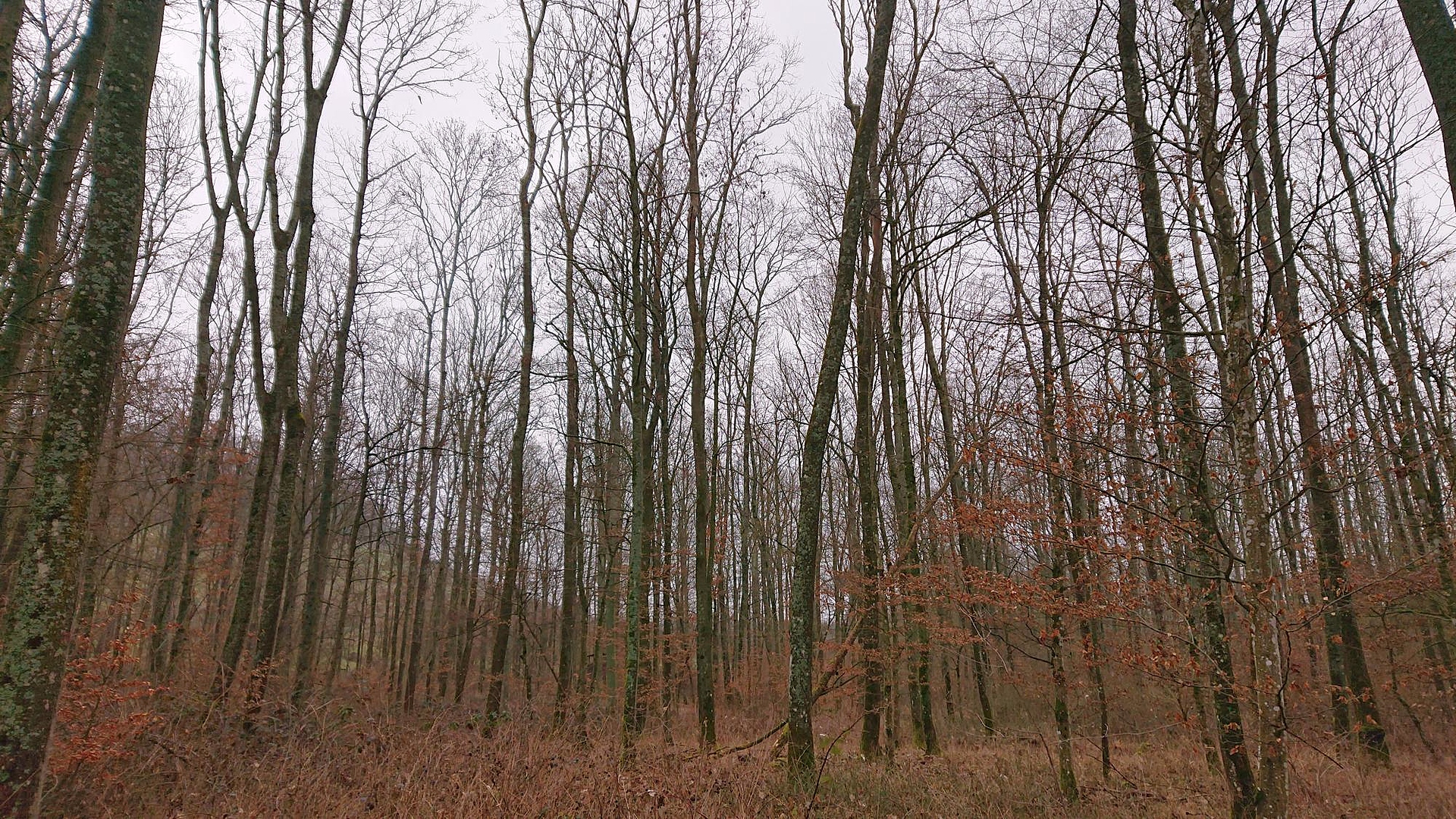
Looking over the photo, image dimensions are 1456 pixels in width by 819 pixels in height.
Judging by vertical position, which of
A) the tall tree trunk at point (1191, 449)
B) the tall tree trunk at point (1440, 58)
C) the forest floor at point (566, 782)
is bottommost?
the forest floor at point (566, 782)

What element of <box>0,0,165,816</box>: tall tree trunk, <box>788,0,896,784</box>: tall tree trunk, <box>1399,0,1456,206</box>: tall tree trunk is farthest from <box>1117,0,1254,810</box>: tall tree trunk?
<box>0,0,165,816</box>: tall tree trunk

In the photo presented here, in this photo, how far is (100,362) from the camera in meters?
4.18

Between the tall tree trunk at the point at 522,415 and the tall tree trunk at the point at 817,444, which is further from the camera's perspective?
the tall tree trunk at the point at 522,415

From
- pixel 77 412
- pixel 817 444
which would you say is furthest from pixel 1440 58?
pixel 77 412

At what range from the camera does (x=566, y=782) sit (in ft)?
17.3

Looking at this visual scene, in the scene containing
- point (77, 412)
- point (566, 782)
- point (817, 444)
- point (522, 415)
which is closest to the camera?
point (77, 412)

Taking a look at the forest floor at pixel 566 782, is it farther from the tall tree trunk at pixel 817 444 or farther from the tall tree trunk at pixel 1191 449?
the tall tree trunk at pixel 1191 449

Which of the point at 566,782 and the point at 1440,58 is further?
the point at 566,782

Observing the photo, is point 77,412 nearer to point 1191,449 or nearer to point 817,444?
point 817,444

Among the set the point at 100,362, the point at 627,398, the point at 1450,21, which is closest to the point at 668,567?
the point at 627,398

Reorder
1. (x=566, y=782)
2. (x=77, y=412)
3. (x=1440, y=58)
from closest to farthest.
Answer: (x=77, y=412), (x=1440, y=58), (x=566, y=782)

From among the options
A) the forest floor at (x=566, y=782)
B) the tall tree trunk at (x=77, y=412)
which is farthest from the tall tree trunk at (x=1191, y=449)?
the tall tree trunk at (x=77, y=412)

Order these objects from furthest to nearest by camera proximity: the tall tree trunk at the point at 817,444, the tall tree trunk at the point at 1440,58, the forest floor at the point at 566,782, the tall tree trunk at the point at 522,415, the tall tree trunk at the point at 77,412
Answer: the tall tree trunk at the point at 522,415, the tall tree trunk at the point at 817,444, the forest floor at the point at 566,782, the tall tree trunk at the point at 1440,58, the tall tree trunk at the point at 77,412

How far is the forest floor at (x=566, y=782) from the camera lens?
4.78m
